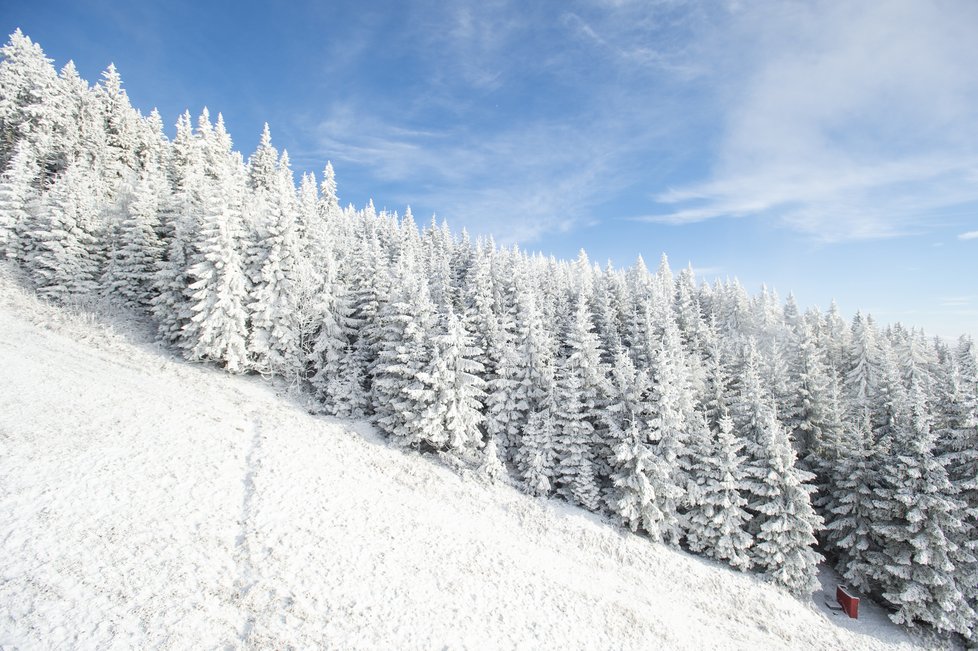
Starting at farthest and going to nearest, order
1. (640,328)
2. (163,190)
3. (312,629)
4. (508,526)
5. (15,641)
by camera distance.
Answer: (640,328) → (163,190) → (508,526) → (312,629) → (15,641)

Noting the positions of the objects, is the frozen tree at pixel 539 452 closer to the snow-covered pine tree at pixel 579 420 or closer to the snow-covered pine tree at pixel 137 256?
the snow-covered pine tree at pixel 579 420

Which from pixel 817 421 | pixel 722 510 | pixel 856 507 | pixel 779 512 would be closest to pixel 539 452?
pixel 722 510

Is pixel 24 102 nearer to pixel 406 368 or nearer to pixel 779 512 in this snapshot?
pixel 406 368

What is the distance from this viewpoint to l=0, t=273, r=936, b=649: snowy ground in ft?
47.2

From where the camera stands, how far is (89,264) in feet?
135

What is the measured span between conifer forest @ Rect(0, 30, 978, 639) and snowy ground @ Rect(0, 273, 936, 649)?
2.91 m

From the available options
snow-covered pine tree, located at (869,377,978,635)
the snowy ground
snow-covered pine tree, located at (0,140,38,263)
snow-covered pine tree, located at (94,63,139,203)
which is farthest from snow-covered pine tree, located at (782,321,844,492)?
snow-covered pine tree, located at (94,63,139,203)

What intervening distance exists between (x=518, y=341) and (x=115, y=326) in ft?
122

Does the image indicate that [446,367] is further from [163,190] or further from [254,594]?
[163,190]

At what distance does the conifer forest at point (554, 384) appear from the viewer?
1042 inches

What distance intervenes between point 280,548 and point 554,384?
22129 mm

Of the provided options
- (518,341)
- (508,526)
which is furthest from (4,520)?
(518,341)

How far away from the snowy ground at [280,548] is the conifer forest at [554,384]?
291 centimetres

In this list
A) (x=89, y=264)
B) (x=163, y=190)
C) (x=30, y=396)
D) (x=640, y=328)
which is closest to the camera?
(x=30, y=396)
